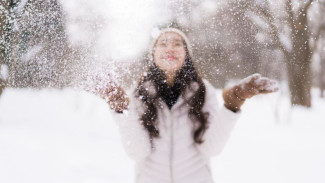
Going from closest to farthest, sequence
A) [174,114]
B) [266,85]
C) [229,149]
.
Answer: [266,85]
[174,114]
[229,149]

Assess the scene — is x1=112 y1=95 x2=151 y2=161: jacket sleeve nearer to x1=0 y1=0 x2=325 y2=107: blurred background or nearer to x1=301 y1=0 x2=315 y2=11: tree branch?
x1=0 y1=0 x2=325 y2=107: blurred background

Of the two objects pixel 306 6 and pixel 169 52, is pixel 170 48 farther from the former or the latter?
pixel 306 6

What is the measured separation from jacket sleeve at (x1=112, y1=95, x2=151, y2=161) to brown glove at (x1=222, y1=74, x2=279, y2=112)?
11cm

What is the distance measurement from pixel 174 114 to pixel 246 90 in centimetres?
11

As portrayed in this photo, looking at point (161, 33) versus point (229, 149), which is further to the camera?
point (229, 149)

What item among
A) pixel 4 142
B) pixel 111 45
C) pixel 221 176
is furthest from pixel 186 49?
pixel 221 176

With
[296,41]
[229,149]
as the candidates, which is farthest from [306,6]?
[229,149]

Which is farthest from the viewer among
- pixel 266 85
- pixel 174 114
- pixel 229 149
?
pixel 229 149

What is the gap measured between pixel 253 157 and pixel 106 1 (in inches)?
24.4

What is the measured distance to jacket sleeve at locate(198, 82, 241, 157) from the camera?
34cm

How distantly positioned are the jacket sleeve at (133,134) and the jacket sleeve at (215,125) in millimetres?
80

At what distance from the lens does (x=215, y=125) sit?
0.36 meters

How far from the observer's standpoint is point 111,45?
261mm

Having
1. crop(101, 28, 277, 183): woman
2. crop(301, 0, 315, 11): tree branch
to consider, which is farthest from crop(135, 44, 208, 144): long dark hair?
crop(301, 0, 315, 11): tree branch
